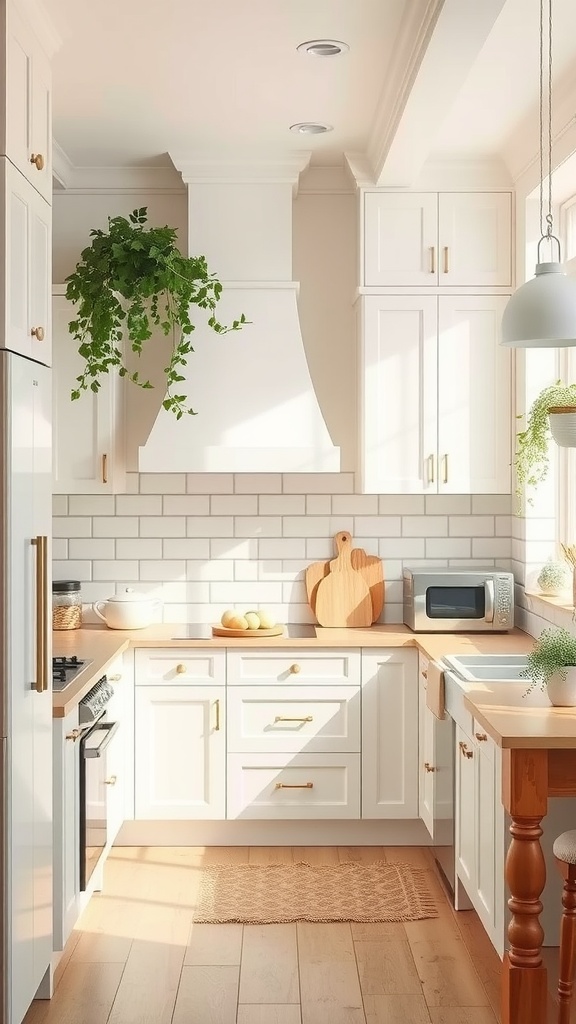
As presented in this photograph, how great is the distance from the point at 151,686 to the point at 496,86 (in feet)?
8.86

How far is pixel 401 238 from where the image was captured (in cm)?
461

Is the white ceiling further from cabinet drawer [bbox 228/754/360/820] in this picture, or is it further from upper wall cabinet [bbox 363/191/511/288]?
cabinet drawer [bbox 228/754/360/820]

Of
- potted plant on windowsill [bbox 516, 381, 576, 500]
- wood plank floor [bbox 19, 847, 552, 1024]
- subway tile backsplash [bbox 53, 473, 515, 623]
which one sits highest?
potted plant on windowsill [bbox 516, 381, 576, 500]

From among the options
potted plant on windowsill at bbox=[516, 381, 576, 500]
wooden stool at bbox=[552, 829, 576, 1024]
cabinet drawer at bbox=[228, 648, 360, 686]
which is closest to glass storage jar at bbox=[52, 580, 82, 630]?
cabinet drawer at bbox=[228, 648, 360, 686]

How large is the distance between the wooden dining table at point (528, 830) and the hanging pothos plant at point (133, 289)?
7.30 ft

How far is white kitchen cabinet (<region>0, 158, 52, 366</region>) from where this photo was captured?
2.66 meters

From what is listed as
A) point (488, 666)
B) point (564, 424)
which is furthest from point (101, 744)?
point (564, 424)

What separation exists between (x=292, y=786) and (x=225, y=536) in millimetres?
1200

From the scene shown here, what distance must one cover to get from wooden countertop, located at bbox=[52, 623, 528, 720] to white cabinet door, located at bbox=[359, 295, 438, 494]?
0.63 m

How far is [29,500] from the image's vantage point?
9.50 ft

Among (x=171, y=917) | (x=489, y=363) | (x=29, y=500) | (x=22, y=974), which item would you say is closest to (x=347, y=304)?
(x=489, y=363)

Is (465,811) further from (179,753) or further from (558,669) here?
(179,753)

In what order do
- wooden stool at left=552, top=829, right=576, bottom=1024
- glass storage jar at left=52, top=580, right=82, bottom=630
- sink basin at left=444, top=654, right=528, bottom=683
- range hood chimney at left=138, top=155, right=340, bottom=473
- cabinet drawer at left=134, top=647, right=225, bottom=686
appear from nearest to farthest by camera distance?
wooden stool at left=552, top=829, right=576, bottom=1024
sink basin at left=444, top=654, right=528, bottom=683
cabinet drawer at left=134, top=647, right=225, bottom=686
range hood chimney at left=138, top=155, right=340, bottom=473
glass storage jar at left=52, top=580, right=82, bottom=630

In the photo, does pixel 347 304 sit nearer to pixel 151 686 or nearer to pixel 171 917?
pixel 151 686
